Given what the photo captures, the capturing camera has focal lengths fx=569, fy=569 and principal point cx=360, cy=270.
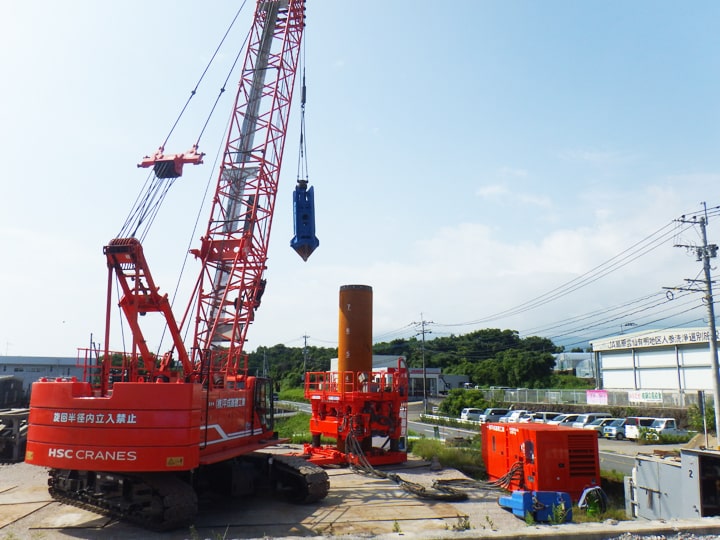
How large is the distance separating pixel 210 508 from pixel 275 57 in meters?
22.5

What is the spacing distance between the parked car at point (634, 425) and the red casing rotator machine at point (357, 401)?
20596mm

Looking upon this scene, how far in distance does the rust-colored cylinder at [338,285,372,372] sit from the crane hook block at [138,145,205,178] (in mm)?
7859

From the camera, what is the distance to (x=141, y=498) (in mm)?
11172

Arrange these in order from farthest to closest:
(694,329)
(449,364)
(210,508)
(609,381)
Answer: (449,364) → (609,381) → (694,329) → (210,508)

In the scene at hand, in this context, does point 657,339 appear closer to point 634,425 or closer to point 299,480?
point 634,425

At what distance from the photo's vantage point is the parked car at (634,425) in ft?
113

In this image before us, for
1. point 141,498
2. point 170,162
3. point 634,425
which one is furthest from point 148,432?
point 634,425

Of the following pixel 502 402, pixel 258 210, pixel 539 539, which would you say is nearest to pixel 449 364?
pixel 502 402

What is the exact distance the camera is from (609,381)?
5431 cm

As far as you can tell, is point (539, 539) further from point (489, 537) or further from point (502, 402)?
point (502, 402)

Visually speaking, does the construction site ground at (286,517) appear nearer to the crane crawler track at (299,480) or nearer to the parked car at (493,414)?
the crane crawler track at (299,480)

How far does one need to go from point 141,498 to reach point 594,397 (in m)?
42.7

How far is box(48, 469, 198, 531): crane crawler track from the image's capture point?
11.0 metres

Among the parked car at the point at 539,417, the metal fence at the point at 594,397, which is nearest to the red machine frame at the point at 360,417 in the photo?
the parked car at the point at 539,417
